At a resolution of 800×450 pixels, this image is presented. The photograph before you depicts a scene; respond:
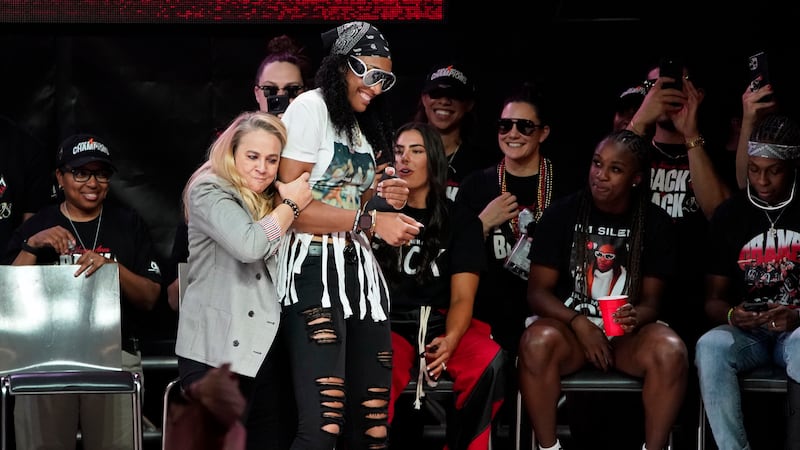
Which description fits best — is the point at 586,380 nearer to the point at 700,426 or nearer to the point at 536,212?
the point at 700,426

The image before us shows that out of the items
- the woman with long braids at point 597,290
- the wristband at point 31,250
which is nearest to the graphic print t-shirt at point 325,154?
the woman with long braids at point 597,290

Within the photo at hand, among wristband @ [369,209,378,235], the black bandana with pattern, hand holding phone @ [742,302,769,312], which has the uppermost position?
the black bandana with pattern

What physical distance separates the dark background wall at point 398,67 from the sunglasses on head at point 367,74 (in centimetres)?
202

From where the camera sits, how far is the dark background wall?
5.13 m

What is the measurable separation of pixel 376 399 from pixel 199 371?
0.55m

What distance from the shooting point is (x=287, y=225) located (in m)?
3.04

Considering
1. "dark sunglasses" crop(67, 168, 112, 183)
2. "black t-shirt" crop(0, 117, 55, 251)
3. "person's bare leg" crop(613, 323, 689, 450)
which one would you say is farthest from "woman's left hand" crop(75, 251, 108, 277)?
"person's bare leg" crop(613, 323, 689, 450)

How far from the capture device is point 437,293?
14.4ft

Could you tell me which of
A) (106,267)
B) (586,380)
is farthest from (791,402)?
(106,267)

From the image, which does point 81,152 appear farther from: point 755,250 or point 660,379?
point 755,250

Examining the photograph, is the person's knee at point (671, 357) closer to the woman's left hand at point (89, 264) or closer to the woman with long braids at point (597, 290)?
the woman with long braids at point (597, 290)

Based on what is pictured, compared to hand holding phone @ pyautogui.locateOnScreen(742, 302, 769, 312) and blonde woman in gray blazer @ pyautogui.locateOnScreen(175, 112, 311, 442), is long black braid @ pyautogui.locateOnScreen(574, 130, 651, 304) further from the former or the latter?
blonde woman in gray blazer @ pyautogui.locateOnScreen(175, 112, 311, 442)

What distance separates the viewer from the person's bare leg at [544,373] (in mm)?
4066

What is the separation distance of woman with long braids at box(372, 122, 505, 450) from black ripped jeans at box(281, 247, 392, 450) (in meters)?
1.07
